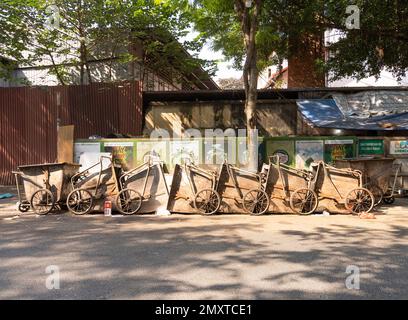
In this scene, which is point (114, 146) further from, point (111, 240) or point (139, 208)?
point (111, 240)

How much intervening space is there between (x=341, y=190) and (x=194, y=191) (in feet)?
11.3

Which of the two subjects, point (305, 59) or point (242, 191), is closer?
point (242, 191)

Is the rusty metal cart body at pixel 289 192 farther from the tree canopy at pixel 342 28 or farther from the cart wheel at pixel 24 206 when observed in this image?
the cart wheel at pixel 24 206

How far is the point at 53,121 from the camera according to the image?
49.9 feet

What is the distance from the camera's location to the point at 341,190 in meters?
10.4

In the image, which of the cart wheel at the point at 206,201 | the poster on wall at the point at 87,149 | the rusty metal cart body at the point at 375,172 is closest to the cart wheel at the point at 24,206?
the poster on wall at the point at 87,149

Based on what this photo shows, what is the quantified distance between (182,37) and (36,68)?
6.26 metres

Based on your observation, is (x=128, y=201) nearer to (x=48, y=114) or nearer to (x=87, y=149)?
(x=87, y=149)

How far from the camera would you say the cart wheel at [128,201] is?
33.3 feet

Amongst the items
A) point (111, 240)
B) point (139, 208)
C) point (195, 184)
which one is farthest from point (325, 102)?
point (111, 240)

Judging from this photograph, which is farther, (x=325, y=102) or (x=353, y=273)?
(x=325, y=102)

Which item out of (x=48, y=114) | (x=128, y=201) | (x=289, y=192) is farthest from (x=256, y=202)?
(x=48, y=114)

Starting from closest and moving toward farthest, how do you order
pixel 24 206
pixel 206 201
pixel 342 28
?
pixel 206 201 → pixel 24 206 → pixel 342 28
